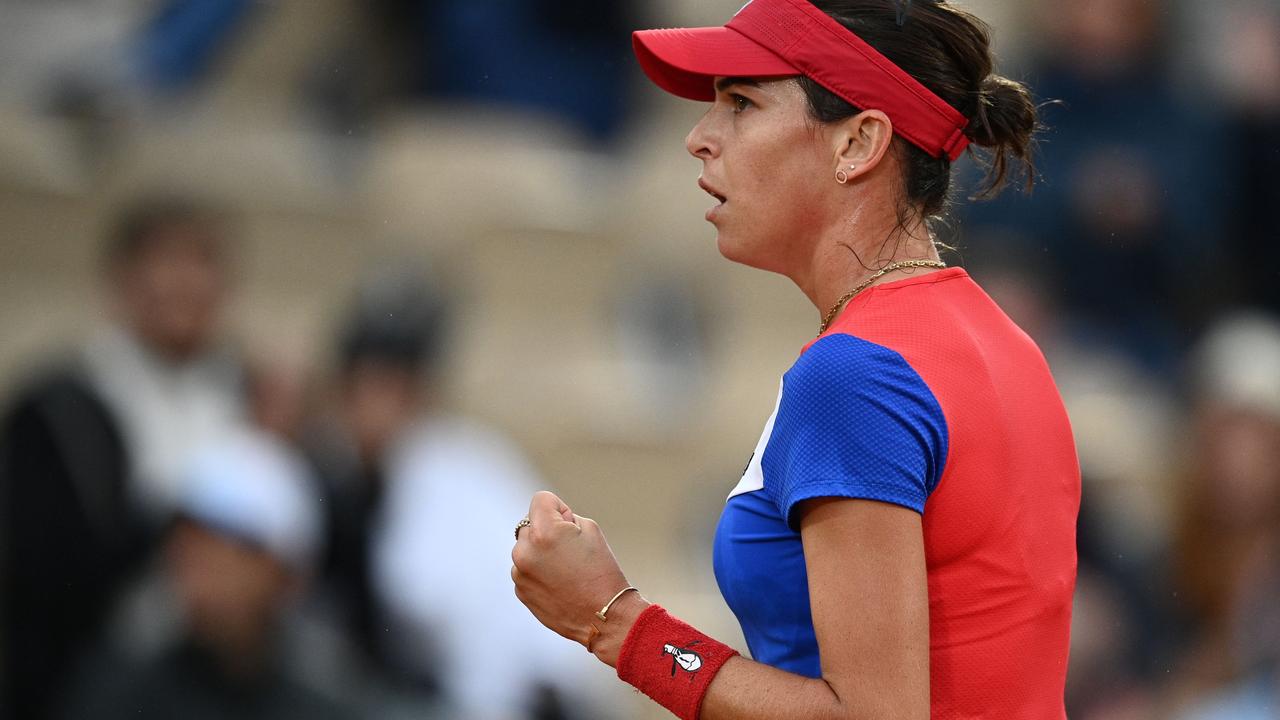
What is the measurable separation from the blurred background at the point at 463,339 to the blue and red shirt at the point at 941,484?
288 centimetres

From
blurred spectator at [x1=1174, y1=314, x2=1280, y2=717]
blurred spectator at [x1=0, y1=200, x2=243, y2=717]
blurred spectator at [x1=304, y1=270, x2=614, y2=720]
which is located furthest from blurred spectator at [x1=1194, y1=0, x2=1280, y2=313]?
blurred spectator at [x1=0, y1=200, x2=243, y2=717]

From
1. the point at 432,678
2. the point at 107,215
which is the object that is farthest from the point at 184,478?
the point at 107,215

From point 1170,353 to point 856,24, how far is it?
5.09 metres

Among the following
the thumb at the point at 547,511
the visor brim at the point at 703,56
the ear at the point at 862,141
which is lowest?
the thumb at the point at 547,511

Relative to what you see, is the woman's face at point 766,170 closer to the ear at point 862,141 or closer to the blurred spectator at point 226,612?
the ear at point 862,141

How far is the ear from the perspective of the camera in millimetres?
1816

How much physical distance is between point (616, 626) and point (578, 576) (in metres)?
0.07

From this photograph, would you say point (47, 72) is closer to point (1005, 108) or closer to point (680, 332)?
point (680, 332)

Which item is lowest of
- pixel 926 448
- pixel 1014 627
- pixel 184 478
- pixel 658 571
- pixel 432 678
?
pixel 658 571

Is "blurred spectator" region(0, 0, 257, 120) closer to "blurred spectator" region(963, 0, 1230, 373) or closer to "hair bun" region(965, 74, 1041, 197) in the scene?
"blurred spectator" region(963, 0, 1230, 373)

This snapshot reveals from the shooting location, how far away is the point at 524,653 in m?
4.81

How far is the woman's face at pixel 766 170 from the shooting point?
185 cm

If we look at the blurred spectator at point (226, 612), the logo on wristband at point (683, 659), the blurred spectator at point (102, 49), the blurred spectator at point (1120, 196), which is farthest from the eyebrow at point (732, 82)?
the blurred spectator at point (1120, 196)

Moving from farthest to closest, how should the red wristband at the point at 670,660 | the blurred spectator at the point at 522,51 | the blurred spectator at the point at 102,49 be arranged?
the blurred spectator at the point at 522,51, the blurred spectator at the point at 102,49, the red wristband at the point at 670,660
